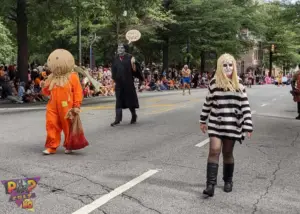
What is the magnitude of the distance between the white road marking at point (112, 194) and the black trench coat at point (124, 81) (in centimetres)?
496

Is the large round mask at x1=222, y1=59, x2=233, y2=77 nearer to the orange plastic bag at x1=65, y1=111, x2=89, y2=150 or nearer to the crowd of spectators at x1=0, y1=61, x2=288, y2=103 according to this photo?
the orange plastic bag at x1=65, y1=111, x2=89, y2=150

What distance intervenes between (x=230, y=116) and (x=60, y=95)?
3192mm

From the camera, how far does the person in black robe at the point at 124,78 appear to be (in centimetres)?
1124

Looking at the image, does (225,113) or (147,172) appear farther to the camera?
(147,172)

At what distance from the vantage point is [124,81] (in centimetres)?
1127

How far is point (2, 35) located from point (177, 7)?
14.8 meters

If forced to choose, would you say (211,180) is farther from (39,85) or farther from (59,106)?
(39,85)

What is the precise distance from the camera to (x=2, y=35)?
3956cm

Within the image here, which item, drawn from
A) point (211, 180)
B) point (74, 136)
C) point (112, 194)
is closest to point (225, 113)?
point (211, 180)

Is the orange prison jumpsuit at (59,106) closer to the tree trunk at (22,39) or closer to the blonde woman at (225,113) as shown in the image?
the blonde woman at (225,113)

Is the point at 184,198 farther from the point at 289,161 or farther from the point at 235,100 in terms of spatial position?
the point at 289,161

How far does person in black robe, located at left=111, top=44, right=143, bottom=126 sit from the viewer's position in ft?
36.9

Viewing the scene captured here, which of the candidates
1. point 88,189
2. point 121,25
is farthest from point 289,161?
point 121,25

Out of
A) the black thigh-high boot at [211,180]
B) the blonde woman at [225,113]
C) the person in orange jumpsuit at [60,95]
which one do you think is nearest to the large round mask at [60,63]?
the person in orange jumpsuit at [60,95]
